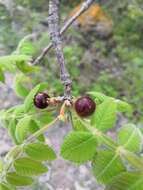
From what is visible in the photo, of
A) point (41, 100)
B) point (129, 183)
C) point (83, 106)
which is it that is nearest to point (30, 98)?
point (41, 100)

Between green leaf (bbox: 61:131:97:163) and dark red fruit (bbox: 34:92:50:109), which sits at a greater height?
dark red fruit (bbox: 34:92:50:109)

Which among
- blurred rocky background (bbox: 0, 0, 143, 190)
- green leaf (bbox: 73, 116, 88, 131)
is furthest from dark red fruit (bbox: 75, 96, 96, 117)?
blurred rocky background (bbox: 0, 0, 143, 190)

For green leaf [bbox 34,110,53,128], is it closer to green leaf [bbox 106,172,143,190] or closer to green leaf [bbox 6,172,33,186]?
green leaf [bbox 6,172,33,186]

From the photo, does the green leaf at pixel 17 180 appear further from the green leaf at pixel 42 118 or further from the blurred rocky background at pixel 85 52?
the blurred rocky background at pixel 85 52

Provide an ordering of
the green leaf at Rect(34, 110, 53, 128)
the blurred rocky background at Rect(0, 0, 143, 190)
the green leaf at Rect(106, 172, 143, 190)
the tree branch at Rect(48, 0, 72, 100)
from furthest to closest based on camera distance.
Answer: the blurred rocky background at Rect(0, 0, 143, 190)
the green leaf at Rect(34, 110, 53, 128)
the tree branch at Rect(48, 0, 72, 100)
the green leaf at Rect(106, 172, 143, 190)

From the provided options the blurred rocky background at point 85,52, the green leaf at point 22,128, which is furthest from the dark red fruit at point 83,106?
the blurred rocky background at point 85,52

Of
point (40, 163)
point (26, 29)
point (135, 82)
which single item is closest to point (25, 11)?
point (26, 29)

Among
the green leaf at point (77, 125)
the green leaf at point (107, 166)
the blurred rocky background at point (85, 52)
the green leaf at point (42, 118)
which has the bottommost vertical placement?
the green leaf at point (107, 166)
